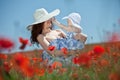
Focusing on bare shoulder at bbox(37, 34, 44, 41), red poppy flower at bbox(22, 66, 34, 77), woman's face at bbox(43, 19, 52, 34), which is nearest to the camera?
red poppy flower at bbox(22, 66, 34, 77)

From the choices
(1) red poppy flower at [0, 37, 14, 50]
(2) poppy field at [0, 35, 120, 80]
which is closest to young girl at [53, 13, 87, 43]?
(2) poppy field at [0, 35, 120, 80]

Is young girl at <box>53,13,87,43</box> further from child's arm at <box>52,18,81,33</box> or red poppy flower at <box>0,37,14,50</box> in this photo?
red poppy flower at <box>0,37,14,50</box>

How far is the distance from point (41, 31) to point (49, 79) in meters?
1.26

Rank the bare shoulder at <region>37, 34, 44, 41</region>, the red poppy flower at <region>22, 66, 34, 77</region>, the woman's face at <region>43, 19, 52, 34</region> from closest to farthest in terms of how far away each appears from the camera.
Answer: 1. the red poppy flower at <region>22, 66, 34, 77</region>
2. the bare shoulder at <region>37, 34, 44, 41</region>
3. the woman's face at <region>43, 19, 52, 34</region>

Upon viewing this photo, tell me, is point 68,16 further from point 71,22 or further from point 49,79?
→ point 49,79

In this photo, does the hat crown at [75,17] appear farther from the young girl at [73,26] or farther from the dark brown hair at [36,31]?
the dark brown hair at [36,31]

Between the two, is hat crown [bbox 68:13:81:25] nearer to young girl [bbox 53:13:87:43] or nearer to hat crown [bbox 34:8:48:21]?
young girl [bbox 53:13:87:43]

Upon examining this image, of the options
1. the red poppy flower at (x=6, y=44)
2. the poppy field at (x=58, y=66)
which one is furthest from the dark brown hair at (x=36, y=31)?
the red poppy flower at (x=6, y=44)

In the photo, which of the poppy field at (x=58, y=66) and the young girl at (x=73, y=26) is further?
the young girl at (x=73, y=26)

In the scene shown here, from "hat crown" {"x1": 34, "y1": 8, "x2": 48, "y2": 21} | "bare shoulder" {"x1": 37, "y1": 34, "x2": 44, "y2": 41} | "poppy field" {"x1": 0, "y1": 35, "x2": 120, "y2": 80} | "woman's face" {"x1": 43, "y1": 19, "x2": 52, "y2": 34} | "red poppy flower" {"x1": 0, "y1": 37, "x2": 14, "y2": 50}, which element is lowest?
"poppy field" {"x1": 0, "y1": 35, "x2": 120, "y2": 80}

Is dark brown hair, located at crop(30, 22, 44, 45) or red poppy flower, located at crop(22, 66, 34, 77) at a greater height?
dark brown hair, located at crop(30, 22, 44, 45)

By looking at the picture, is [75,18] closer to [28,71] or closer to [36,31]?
[36,31]

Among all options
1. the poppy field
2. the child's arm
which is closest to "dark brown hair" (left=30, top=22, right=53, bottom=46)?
the child's arm

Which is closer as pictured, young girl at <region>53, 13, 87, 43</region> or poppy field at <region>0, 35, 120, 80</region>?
poppy field at <region>0, 35, 120, 80</region>
